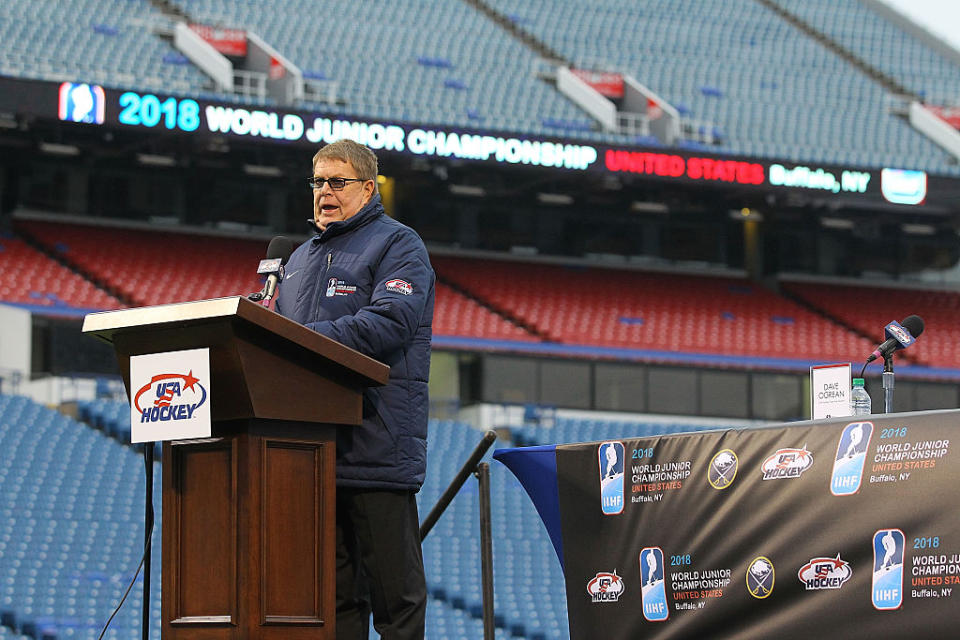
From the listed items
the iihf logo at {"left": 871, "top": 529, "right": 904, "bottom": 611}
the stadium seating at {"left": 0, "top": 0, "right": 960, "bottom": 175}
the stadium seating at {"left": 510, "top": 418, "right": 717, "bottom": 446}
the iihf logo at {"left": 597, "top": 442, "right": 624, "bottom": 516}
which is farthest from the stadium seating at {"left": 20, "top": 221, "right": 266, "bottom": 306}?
the iihf logo at {"left": 871, "top": 529, "right": 904, "bottom": 611}

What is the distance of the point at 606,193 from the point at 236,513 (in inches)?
872

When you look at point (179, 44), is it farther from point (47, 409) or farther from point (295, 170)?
point (47, 409)

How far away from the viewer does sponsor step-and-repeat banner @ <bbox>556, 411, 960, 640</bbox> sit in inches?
167

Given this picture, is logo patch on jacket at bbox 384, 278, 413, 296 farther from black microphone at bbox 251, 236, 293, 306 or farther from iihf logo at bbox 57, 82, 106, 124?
iihf logo at bbox 57, 82, 106, 124

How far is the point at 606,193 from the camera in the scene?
25656 millimetres

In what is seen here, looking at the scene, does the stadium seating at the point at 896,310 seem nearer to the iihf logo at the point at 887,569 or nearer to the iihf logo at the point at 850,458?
the iihf logo at the point at 850,458

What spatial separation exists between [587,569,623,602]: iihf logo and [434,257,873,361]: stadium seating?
18.0 metres

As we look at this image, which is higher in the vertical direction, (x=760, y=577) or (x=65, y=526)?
(x=65, y=526)

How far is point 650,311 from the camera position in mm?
24766

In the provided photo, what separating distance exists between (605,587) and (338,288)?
1.51 m

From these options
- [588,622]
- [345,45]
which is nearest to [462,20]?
[345,45]

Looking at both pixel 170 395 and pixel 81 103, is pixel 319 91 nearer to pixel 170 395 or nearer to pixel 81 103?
pixel 81 103

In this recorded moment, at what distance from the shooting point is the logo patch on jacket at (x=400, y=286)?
4.20 meters

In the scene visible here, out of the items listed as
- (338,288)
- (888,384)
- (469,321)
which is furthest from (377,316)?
(469,321)
